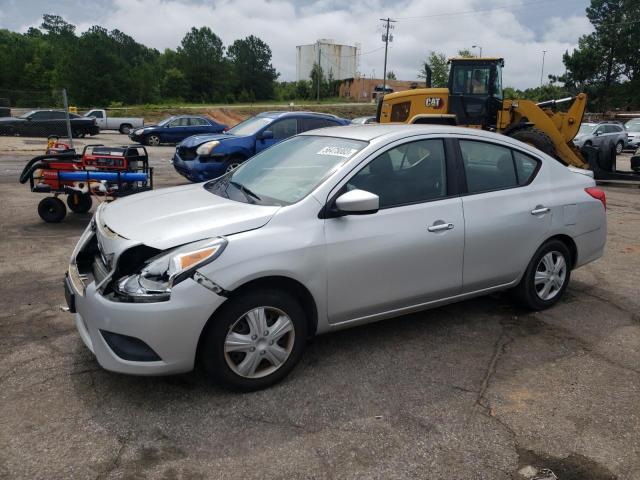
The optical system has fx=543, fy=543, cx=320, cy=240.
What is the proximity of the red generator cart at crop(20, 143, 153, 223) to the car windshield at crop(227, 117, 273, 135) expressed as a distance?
3605mm

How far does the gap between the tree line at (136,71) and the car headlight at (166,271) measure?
51.9 metres

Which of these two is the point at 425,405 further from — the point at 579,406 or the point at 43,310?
the point at 43,310

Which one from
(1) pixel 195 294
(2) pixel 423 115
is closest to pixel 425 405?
(1) pixel 195 294

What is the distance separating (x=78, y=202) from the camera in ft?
28.2

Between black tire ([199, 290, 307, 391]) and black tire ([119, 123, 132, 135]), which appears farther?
black tire ([119, 123, 132, 135])

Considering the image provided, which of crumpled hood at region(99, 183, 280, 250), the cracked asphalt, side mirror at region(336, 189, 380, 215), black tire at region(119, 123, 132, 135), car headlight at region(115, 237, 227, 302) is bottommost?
the cracked asphalt

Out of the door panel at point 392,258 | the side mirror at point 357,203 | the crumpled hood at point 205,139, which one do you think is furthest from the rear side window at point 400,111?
the side mirror at point 357,203

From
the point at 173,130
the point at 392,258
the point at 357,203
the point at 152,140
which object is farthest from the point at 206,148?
the point at 152,140

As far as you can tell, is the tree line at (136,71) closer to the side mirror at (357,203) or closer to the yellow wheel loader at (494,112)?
the yellow wheel loader at (494,112)

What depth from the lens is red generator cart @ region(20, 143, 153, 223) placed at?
25.5ft

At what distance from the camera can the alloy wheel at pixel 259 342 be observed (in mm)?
3158

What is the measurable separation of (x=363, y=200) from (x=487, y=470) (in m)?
1.62

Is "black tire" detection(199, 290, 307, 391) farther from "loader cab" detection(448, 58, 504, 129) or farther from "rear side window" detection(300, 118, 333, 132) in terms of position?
"loader cab" detection(448, 58, 504, 129)

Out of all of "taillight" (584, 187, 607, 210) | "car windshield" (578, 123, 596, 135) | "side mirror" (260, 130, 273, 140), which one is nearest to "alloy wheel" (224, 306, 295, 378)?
"taillight" (584, 187, 607, 210)
